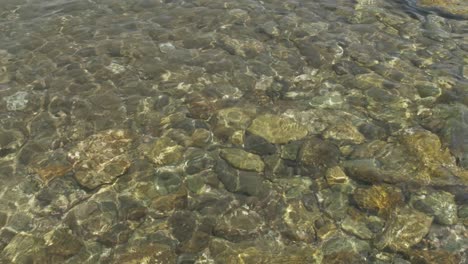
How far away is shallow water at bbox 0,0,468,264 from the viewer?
9.37 metres

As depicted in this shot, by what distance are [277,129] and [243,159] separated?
1579 millimetres

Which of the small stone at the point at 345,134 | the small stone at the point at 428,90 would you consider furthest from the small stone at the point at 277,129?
the small stone at the point at 428,90

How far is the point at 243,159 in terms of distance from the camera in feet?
36.6

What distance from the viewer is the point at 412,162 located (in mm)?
11031

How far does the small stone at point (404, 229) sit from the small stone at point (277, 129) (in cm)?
342

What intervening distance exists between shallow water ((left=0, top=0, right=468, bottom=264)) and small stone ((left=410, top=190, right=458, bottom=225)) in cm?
4

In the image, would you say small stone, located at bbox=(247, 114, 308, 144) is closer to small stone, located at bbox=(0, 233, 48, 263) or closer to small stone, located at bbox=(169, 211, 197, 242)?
small stone, located at bbox=(169, 211, 197, 242)

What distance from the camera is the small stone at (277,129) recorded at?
11.8m

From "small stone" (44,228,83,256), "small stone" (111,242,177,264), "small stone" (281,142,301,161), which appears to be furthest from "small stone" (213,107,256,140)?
"small stone" (44,228,83,256)

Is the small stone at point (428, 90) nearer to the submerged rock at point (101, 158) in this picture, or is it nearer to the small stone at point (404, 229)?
the small stone at point (404, 229)

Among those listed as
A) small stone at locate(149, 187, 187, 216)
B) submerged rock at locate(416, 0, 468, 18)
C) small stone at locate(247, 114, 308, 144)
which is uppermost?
submerged rock at locate(416, 0, 468, 18)

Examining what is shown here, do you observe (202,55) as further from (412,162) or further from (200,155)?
(412,162)

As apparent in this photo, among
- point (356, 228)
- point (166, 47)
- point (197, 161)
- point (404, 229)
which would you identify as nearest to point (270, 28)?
point (166, 47)

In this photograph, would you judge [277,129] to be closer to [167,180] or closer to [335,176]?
[335,176]
